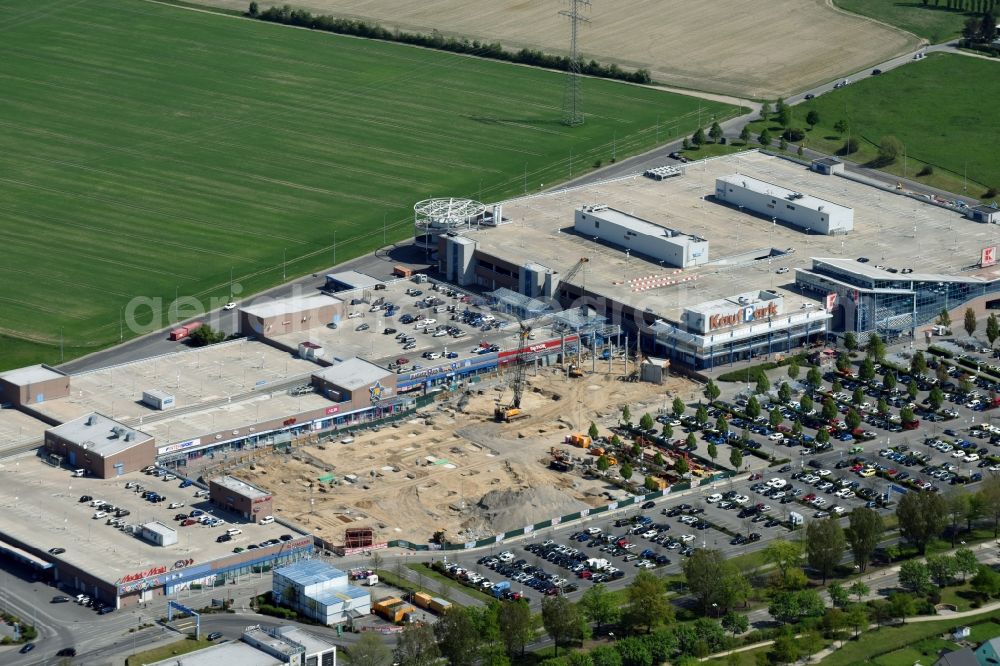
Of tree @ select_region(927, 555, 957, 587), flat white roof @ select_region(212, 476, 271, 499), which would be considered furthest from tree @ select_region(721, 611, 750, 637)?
flat white roof @ select_region(212, 476, 271, 499)

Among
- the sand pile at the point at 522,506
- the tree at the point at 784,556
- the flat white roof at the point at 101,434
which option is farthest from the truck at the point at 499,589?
the flat white roof at the point at 101,434

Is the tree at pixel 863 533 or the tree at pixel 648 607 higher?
the tree at pixel 863 533

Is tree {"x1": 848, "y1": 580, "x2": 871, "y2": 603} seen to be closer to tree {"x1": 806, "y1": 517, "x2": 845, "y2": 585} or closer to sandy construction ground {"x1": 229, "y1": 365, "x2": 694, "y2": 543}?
tree {"x1": 806, "y1": 517, "x2": 845, "y2": 585}

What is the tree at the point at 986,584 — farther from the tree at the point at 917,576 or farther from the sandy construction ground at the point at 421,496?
the sandy construction ground at the point at 421,496

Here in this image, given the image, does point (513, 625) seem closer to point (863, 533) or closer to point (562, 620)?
point (562, 620)

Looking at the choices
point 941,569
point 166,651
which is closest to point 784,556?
point 941,569

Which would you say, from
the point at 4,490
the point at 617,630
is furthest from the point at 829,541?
the point at 4,490
